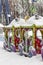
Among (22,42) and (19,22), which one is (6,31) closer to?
(19,22)

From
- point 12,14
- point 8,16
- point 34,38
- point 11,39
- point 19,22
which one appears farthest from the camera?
point 12,14

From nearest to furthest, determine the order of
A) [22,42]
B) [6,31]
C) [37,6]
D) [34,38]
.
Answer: [34,38]
[22,42]
[6,31]
[37,6]

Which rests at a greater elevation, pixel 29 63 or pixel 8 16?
pixel 29 63

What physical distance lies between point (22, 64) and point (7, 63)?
574 mm

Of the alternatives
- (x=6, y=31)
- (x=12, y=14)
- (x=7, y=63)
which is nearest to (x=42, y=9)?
(x=12, y=14)

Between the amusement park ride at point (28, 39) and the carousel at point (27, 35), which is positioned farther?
the carousel at point (27, 35)

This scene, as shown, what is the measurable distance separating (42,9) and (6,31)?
924 inches

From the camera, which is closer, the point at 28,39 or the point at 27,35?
the point at 28,39

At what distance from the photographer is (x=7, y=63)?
855 centimetres

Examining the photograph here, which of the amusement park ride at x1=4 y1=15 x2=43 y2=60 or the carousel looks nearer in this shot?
the amusement park ride at x1=4 y1=15 x2=43 y2=60

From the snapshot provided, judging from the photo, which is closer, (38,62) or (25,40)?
(38,62)

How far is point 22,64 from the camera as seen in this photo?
8289 millimetres

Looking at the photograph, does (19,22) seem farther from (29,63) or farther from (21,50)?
(29,63)

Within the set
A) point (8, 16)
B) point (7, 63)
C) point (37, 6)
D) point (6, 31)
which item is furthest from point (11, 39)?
point (37, 6)
